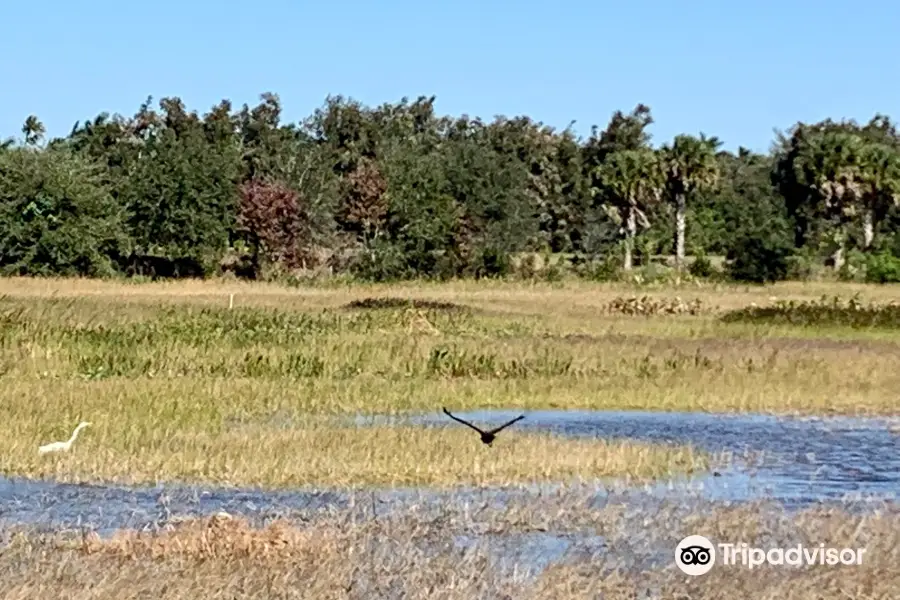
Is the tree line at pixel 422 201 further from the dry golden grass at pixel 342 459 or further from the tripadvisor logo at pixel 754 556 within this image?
the tripadvisor logo at pixel 754 556

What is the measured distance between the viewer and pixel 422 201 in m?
66.8

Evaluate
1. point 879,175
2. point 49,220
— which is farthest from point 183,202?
point 879,175

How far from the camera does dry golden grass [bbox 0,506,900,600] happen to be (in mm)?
10539

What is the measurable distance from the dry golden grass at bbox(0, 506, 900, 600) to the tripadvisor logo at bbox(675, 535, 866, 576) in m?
0.12

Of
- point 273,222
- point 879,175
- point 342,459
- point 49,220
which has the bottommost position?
point 342,459

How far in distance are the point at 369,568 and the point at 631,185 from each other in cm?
6792

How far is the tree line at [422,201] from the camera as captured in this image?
209ft

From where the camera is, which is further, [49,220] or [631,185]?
[631,185]

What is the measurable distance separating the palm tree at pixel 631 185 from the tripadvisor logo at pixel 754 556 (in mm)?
61856

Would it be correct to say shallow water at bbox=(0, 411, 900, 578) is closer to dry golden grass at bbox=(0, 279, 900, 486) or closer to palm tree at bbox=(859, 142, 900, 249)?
dry golden grass at bbox=(0, 279, 900, 486)

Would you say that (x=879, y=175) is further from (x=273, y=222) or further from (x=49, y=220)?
(x=49, y=220)

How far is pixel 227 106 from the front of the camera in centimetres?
9319

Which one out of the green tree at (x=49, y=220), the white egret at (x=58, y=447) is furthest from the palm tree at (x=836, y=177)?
the white egret at (x=58, y=447)

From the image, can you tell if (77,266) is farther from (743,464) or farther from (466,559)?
(466,559)
